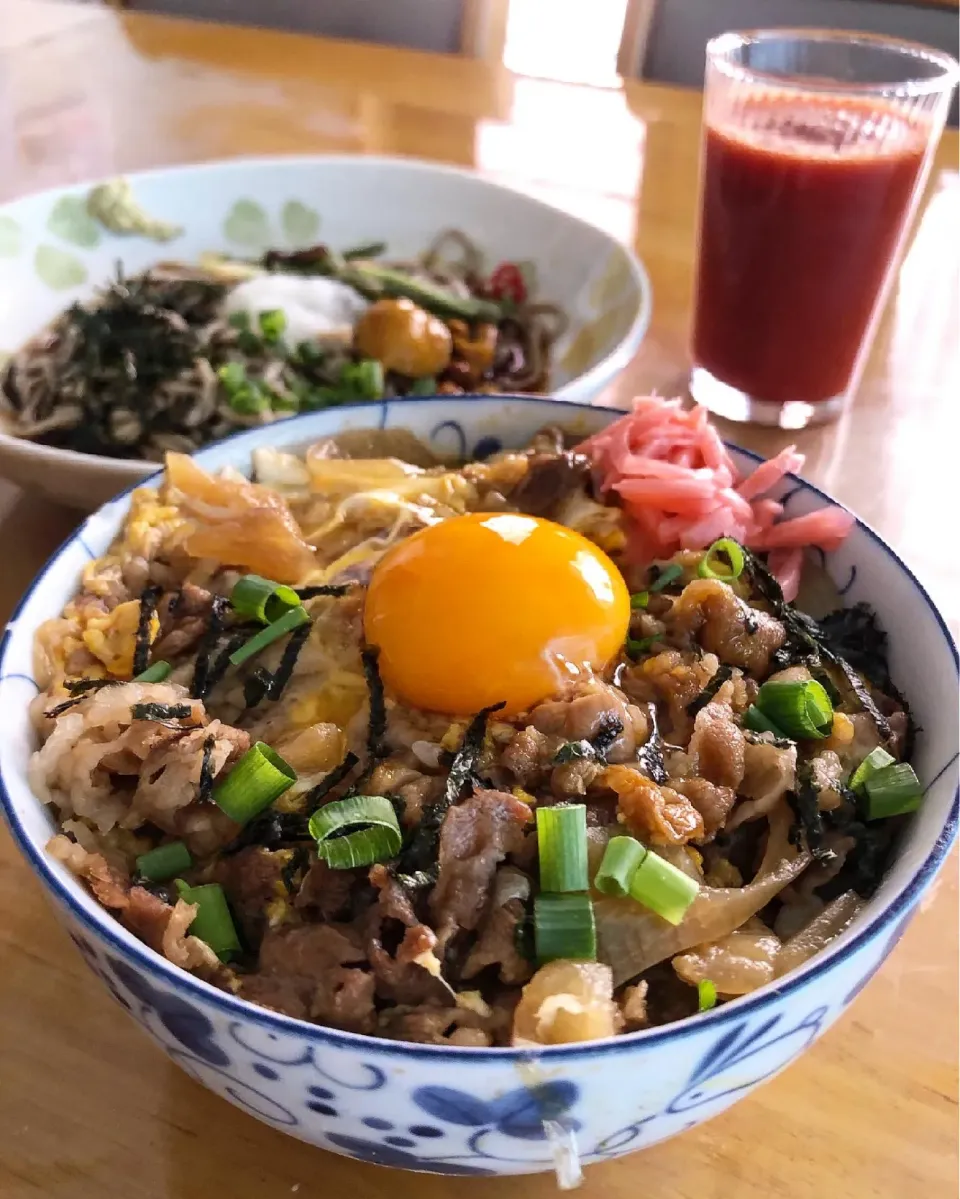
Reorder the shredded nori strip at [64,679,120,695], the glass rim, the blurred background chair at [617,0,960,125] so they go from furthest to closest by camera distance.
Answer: the blurred background chair at [617,0,960,125] < the glass rim < the shredded nori strip at [64,679,120,695]

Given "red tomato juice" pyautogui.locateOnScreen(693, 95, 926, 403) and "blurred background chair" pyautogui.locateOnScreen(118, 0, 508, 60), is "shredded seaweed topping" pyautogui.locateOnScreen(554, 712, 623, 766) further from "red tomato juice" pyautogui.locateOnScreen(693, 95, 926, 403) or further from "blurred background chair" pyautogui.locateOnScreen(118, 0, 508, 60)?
"blurred background chair" pyautogui.locateOnScreen(118, 0, 508, 60)

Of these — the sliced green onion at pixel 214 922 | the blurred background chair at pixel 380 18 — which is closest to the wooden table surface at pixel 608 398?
the sliced green onion at pixel 214 922

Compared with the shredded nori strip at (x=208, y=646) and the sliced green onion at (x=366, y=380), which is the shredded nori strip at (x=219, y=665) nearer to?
the shredded nori strip at (x=208, y=646)

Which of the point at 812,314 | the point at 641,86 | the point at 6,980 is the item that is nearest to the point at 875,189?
the point at 812,314

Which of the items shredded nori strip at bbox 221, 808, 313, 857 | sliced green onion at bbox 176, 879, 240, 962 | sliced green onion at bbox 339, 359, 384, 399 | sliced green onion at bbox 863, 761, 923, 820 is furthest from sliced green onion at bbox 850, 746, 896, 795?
sliced green onion at bbox 339, 359, 384, 399

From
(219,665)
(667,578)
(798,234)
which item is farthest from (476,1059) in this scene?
(798,234)

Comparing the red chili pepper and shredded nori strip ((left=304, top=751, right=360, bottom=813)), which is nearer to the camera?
shredded nori strip ((left=304, top=751, right=360, bottom=813))
